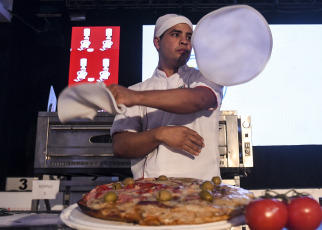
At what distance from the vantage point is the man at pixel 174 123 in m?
1.23

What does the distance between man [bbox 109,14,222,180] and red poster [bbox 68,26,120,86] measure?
Result: 328cm

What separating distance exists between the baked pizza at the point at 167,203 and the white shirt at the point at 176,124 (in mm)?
348

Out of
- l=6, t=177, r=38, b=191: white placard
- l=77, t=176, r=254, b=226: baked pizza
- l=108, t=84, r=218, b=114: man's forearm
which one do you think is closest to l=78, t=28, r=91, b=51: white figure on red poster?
l=6, t=177, r=38, b=191: white placard

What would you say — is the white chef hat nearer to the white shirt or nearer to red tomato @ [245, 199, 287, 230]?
the white shirt

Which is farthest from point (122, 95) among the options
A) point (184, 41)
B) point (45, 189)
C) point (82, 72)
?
point (82, 72)

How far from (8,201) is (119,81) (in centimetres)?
268

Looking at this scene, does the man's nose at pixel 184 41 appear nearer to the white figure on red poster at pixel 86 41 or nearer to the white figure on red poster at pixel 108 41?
the white figure on red poster at pixel 108 41

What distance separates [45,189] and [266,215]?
165 centimetres

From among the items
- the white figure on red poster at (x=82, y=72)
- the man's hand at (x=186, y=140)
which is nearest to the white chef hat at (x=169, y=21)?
the man's hand at (x=186, y=140)

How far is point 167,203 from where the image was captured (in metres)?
0.86

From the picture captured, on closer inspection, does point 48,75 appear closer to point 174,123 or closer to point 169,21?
point 169,21

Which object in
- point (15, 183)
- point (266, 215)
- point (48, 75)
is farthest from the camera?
point (48, 75)

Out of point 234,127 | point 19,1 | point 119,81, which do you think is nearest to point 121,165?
point 234,127

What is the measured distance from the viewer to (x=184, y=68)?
1614 mm
